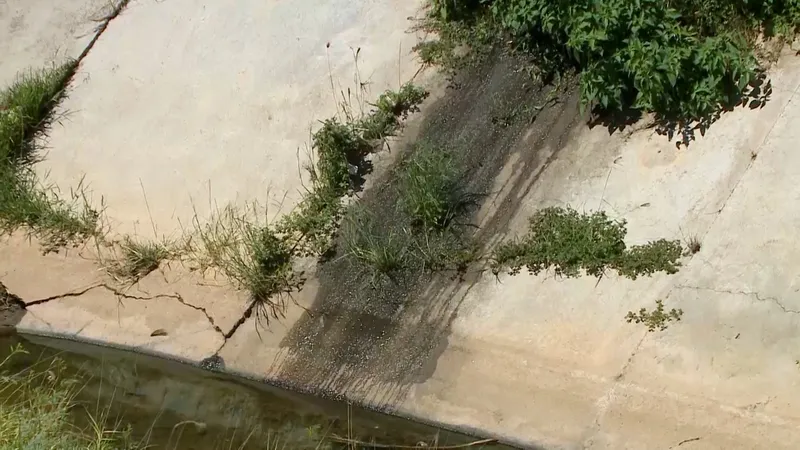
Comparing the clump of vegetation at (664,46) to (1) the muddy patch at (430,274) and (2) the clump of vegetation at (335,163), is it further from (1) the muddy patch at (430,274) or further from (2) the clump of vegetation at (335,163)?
(2) the clump of vegetation at (335,163)

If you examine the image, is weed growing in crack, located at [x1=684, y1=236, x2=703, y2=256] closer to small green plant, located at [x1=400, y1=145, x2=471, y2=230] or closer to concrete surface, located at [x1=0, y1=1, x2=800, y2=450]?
concrete surface, located at [x1=0, y1=1, x2=800, y2=450]

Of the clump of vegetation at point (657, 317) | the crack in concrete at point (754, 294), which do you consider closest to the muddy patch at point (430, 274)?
the clump of vegetation at point (657, 317)

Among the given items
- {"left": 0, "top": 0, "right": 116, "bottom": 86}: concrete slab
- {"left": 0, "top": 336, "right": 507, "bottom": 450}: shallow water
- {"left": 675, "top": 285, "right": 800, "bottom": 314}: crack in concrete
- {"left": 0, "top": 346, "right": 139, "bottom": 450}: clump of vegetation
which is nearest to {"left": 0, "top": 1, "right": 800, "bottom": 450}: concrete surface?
{"left": 675, "top": 285, "right": 800, "bottom": 314}: crack in concrete

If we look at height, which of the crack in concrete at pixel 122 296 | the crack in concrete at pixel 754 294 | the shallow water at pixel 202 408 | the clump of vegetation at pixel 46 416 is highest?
the crack in concrete at pixel 754 294

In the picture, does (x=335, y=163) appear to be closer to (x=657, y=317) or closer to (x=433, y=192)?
(x=433, y=192)

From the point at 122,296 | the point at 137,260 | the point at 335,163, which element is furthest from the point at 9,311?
the point at 335,163

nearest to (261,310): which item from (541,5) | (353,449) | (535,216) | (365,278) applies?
(365,278)
